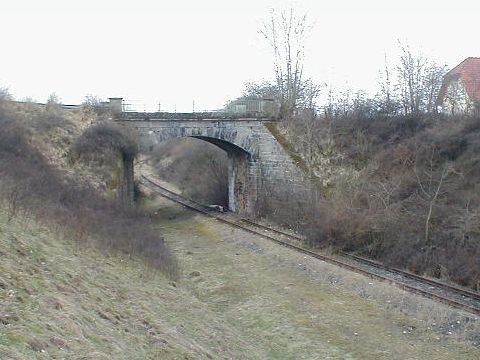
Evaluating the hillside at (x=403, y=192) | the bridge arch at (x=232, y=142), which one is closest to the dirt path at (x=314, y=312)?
the hillside at (x=403, y=192)

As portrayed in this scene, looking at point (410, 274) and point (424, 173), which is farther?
point (424, 173)

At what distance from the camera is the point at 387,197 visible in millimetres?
19719

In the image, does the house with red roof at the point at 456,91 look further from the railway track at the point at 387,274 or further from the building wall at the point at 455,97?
the railway track at the point at 387,274


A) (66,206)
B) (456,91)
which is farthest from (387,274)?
(456,91)

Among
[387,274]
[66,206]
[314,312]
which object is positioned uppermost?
[66,206]

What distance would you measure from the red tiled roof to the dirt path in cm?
1851

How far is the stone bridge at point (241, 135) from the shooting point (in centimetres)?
2839

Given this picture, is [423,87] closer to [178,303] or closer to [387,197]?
[387,197]

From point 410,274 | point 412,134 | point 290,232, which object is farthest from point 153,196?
point 410,274

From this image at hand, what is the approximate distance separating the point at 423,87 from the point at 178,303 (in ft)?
77.5

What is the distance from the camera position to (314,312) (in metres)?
13.1

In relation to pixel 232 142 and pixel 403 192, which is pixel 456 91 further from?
pixel 403 192

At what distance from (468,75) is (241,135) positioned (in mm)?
18469

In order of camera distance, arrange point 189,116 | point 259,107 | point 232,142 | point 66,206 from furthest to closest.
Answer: point 259,107 → point 232,142 → point 189,116 → point 66,206
